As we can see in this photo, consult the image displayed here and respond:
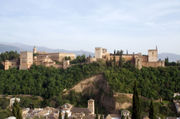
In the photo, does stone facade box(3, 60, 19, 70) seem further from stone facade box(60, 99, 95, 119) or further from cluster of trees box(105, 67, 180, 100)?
cluster of trees box(105, 67, 180, 100)

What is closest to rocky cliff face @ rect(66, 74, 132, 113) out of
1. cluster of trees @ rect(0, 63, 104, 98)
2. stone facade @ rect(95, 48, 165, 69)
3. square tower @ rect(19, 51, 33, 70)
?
cluster of trees @ rect(0, 63, 104, 98)

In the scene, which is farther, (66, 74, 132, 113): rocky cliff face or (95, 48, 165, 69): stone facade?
(95, 48, 165, 69): stone facade

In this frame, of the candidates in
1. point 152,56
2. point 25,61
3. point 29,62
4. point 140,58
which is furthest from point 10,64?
point 152,56

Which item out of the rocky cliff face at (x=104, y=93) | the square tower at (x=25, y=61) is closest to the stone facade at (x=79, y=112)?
the rocky cliff face at (x=104, y=93)

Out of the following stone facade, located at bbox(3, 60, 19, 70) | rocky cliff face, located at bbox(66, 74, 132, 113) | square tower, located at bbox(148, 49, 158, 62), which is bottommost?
rocky cliff face, located at bbox(66, 74, 132, 113)

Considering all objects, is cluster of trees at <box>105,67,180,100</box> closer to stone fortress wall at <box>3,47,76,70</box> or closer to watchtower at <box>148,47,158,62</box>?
watchtower at <box>148,47,158,62</box>

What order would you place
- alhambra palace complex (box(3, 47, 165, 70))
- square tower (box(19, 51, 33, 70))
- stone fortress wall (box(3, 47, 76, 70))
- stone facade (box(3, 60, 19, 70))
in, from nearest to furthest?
alhambra palace complex (box(3, 47, 165, 70)) → stone fortress wall (box(3, 47, 76, 70)) → square tower (box(19, 51, 33, 70)) → stone facade (box(3, 60, 19, 70))

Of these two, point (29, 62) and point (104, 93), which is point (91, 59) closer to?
point (104, 93)

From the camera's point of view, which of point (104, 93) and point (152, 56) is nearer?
point (104, 93)

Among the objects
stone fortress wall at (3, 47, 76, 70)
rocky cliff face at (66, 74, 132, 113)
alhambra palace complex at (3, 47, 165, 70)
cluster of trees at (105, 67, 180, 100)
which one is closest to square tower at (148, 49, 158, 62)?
alhambra palace complex at (3, 47, 165, 70)

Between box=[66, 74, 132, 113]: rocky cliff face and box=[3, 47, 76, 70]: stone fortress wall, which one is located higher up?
box=[3, 47, 76, 70]: stone fortress wall

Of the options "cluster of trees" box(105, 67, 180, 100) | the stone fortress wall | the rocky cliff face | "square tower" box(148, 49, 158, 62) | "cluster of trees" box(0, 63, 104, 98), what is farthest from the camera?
Answer: the stone fortress wall

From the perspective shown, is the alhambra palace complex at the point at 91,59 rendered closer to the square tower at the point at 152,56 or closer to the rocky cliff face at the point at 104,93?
the square tower at the point at 152,56

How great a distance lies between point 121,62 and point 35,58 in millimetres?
18047
